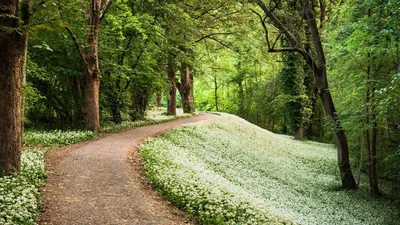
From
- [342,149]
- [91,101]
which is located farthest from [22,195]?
[342,149]

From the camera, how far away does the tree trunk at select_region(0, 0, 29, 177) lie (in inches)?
285

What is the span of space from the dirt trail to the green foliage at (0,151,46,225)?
258 millimetres

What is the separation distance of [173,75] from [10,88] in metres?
21.5

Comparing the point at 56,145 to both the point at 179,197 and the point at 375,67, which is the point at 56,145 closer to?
the point at 179,197

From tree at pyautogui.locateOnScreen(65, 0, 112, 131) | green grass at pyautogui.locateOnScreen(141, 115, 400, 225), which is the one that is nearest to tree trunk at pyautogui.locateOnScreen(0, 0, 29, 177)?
green grass at pyautogui.locateOnScreen(141, 115, 400, 225)

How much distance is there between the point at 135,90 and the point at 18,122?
16461 millimetres

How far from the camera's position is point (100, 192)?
7.60m

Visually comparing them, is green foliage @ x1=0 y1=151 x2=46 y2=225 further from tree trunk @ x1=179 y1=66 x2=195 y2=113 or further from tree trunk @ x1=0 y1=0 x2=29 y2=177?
tree trunk @ x1=179 y1=66 x2=195 y2=113

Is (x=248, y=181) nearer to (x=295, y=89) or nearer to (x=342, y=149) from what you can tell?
(x=342, y=149)

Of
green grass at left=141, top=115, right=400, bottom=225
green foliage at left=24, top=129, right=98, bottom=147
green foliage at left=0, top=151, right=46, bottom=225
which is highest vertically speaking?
green foliage at left=24, top=129, right=98, bottom=147

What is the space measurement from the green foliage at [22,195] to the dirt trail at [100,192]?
0.26 meters

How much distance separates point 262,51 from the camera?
2728 centimetres

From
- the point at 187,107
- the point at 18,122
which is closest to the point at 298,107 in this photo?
the point at 187,107

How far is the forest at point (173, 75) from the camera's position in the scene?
7.56 metres
